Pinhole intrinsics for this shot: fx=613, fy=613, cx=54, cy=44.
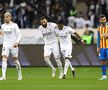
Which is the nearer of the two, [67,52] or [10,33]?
[10,33]

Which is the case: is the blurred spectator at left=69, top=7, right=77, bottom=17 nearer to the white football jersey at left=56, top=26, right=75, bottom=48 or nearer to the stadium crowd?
the stadium crowd

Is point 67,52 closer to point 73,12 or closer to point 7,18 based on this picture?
point 7,18

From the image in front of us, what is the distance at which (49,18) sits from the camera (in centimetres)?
3431

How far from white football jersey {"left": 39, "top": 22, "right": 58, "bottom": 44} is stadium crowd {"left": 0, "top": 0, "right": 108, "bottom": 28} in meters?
10.9

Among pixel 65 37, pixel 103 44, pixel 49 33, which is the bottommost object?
pixel 103 44

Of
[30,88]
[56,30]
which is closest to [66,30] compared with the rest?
[56,30]

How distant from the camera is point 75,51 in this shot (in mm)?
31141

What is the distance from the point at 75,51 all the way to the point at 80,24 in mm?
4221

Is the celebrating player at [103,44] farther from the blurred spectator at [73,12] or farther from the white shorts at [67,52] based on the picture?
the blurred spectator at [73,12]

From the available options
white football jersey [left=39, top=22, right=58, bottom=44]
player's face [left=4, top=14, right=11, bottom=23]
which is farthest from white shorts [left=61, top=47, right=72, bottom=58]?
player's face [left=4, top=14, right=11, bottom=23]

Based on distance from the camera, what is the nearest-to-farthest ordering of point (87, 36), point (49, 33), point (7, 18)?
point (7, 18), point (49, 33), point (87, 36)

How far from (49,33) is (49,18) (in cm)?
1178

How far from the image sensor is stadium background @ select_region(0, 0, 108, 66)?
1228 inches

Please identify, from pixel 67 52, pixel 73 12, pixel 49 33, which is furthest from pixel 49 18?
pixel 67 52
